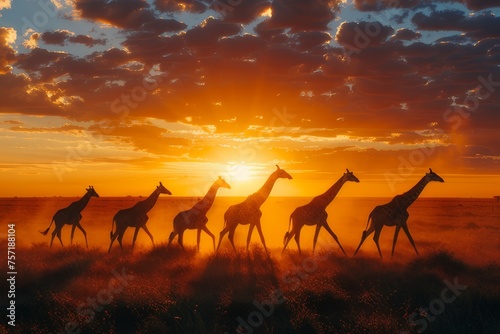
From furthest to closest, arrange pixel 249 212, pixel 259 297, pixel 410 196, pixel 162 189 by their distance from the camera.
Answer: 1. pixel 162 189
2. pixel 249 212
3. pixel 410 196
4. pixel 259 297

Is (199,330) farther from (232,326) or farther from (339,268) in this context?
(339,268)

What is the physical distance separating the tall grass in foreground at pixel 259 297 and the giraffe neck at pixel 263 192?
225cm

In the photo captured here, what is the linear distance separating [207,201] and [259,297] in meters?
8.42

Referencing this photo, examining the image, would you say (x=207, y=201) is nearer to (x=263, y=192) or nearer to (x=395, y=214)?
(x=263, y=192)

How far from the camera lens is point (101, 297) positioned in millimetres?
13086

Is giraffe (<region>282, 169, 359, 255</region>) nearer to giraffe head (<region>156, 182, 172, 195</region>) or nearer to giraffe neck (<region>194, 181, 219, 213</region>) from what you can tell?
giraffe neck (<region>194, 181, 219, 213</region>)

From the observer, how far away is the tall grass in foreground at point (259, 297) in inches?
425

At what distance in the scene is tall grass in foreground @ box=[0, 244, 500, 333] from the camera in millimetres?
10797

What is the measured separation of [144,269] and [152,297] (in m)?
4.82

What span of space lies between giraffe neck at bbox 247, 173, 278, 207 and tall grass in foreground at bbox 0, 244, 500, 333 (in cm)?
225

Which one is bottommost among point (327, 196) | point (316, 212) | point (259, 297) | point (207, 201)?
point (259, 297)

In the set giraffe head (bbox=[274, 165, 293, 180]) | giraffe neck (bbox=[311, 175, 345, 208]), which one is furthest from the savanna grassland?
giraffe head (bbox=[274, 165, 293, 180])

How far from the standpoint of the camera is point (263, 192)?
64.8 feet

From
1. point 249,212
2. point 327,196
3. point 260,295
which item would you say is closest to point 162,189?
point 249,212
